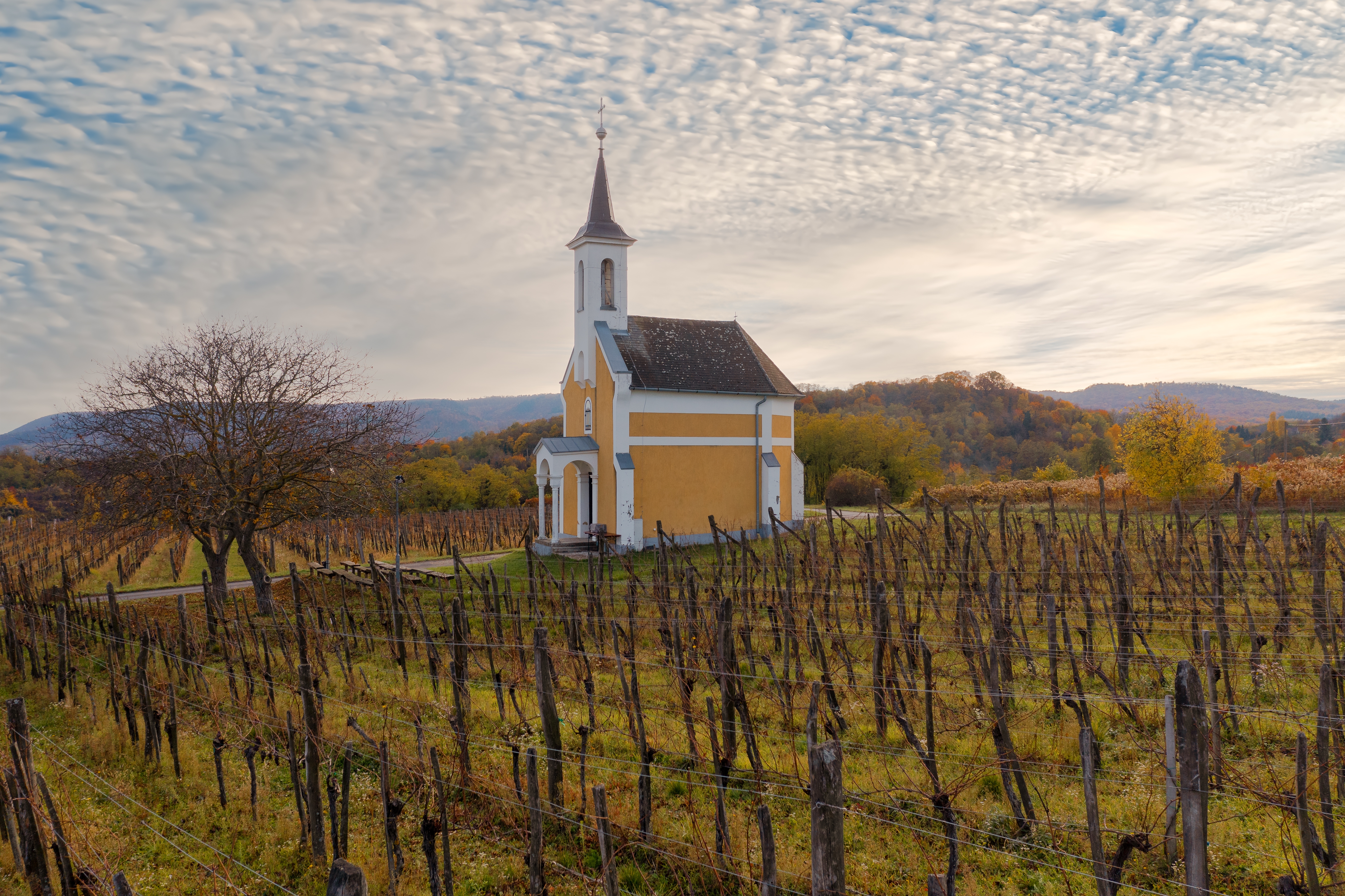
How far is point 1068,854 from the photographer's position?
468 cm

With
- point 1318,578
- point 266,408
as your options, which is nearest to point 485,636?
point 266,408

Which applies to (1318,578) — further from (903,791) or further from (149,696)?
(149,696)

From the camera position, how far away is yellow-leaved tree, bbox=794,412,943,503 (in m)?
46.8

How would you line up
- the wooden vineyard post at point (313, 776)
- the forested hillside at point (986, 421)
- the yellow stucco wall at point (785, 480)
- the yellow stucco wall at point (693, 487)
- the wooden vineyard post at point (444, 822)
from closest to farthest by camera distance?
the wooden vineyard post at point (444, 822)
the wooden vineyard post at point (313, 776)
the yellow stucco wall at point (693, 487)
the yellow stucco wall at point (785, 480)
the forested hillside at point (986, 421)

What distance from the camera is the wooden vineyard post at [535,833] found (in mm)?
5230

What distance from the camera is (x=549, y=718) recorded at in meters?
6.36

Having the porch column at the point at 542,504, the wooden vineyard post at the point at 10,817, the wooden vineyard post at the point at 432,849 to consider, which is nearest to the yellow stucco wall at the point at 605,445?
the porch column at the point at 542,504

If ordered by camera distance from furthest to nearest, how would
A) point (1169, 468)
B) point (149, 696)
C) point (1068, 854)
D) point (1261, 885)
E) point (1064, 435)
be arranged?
1. point (1064, 435)
2. point (1169, 468)
3. point (149, 696)
4. point (1261, 885)
5. point (1068, 854)

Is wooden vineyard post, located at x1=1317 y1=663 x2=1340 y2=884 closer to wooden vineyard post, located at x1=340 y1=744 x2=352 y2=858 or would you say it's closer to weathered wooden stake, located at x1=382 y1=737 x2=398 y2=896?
wooden vineyard post, located at x1=340 y1=744 x2=352 y2=858

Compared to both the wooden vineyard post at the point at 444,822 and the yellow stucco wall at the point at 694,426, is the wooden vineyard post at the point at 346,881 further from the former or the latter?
the yellow stucco wall at the point at 694,426

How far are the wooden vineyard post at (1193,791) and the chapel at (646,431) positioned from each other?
20735 millimetres

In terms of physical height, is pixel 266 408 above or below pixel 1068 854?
above

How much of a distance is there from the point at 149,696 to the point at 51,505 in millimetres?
11806

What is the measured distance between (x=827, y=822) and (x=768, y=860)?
917 millimetres
